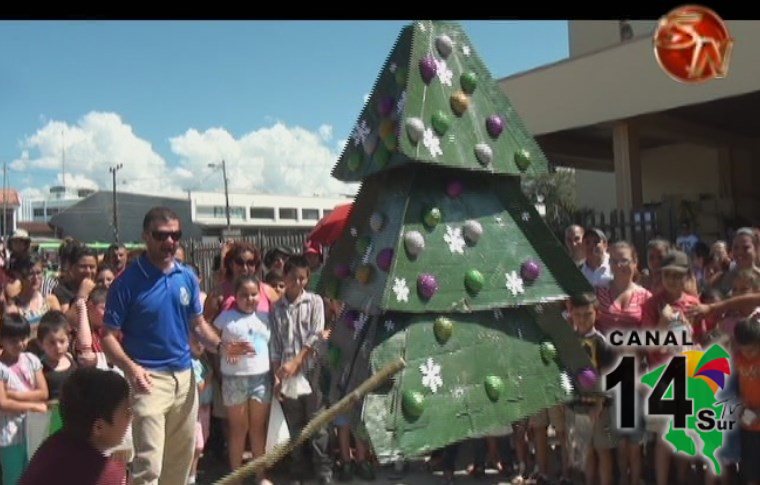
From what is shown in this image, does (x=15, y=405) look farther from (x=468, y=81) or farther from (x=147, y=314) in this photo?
(x=468, y=81)

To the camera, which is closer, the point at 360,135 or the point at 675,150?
the point at 360,135

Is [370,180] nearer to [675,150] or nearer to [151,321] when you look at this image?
[151,321]

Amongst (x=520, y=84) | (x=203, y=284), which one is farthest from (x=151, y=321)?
(x=520, y=84)

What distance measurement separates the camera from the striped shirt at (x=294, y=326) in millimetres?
5426

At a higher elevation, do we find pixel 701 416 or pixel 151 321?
pixel 151 321

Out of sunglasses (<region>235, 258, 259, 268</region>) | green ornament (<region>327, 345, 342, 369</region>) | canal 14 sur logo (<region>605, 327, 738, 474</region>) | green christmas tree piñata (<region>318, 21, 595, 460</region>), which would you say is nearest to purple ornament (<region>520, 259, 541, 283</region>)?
green christmas tree piñata (<region>318, 21, 595, 460</region>)

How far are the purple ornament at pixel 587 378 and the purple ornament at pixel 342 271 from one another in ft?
3.34

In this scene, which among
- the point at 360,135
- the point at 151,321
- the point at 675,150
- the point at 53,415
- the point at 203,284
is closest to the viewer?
the point at 360,135

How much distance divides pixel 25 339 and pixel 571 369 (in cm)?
328

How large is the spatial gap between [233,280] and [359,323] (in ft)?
9.52

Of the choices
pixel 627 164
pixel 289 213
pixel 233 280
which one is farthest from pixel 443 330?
pixel 289 213

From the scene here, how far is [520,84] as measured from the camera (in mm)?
13430

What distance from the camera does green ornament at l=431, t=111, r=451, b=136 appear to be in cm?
290
